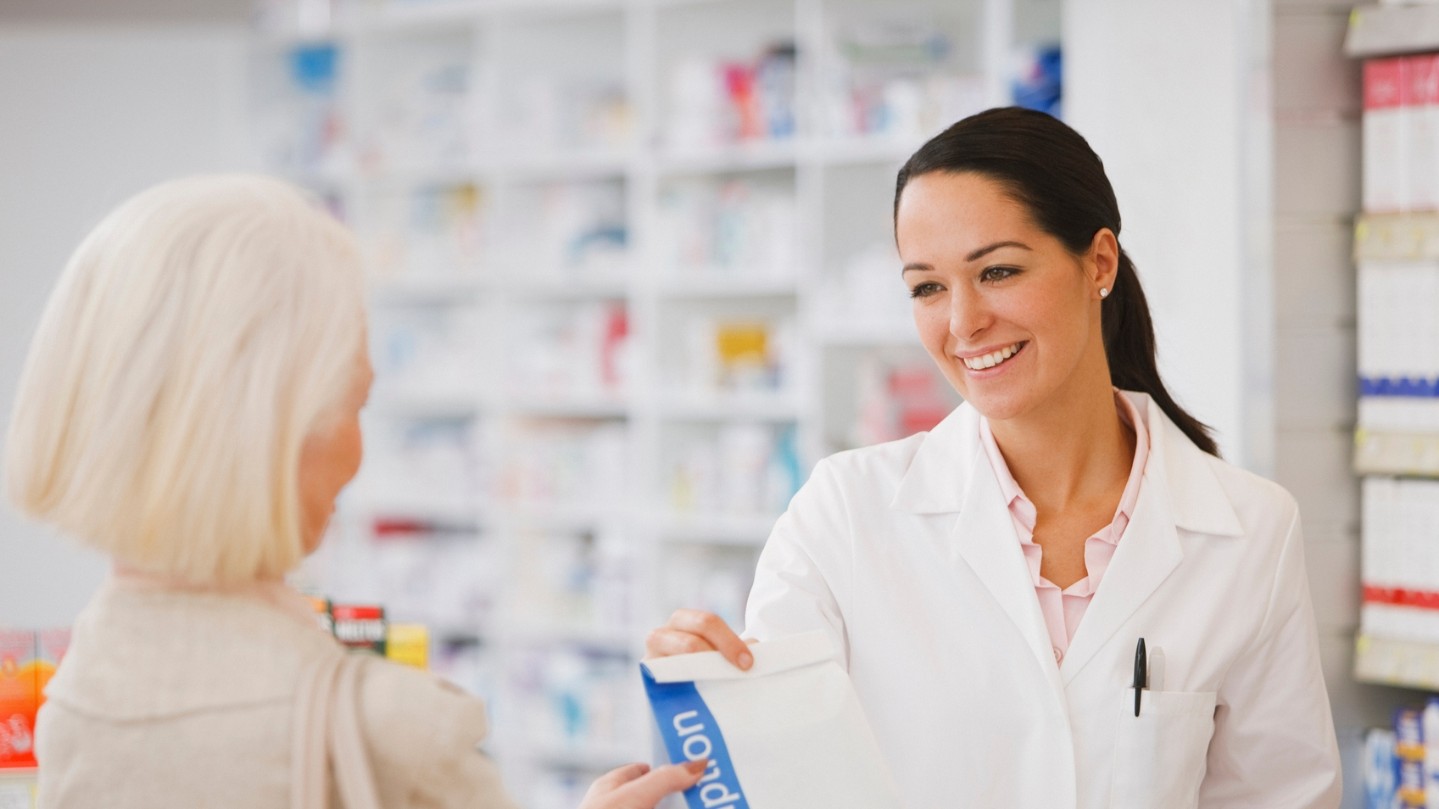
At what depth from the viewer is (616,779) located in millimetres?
1313

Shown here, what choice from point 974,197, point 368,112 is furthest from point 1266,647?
point 368,112

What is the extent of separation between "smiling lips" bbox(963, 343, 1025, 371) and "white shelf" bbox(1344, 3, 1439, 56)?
132 cm

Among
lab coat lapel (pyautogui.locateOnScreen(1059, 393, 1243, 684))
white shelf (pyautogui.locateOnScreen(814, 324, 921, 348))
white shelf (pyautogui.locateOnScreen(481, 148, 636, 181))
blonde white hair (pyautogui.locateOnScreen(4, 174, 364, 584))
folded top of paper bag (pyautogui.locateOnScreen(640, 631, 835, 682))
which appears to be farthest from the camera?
white shelf (pyautogui.locateOnScreen(481, 148, 636, 181))

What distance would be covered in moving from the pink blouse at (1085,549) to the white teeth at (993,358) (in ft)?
0.52

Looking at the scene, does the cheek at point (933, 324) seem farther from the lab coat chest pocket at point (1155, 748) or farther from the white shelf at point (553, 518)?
the white shelf at point (553, 518)

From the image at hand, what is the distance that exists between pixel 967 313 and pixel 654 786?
2.38 feet

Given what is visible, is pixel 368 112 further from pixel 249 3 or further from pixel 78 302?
pixel 78 302

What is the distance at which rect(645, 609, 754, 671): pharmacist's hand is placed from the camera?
1.39 meters

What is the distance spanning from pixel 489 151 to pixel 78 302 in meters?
4.44

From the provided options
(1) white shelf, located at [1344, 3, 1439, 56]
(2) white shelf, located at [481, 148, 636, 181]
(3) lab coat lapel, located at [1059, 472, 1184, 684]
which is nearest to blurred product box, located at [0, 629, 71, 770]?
(3) lab coat lapel, located at [1059, 472, 1184, 684]

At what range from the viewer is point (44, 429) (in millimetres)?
971

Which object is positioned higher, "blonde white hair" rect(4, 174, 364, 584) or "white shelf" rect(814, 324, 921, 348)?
"blonde white hair" rect(4, 174, 364, 584)

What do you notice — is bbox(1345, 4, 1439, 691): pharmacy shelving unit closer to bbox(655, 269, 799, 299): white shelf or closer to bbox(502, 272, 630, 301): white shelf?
bbox(655, 269, 799, 299): white shelf

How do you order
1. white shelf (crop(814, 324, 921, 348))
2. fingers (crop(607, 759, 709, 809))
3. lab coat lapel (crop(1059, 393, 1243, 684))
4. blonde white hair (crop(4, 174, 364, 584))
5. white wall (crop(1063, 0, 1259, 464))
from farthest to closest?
white shelf (crop(814, 324, 921, 348)) < white wall (crop(1063, 0, 1259, 464)) < lab coat lapel (crop(1059, 393, 1243, 684)) < fingers (crop(607, 759, 709, 809)) < blonde white hair (crop(4, 174, 364, 584))
